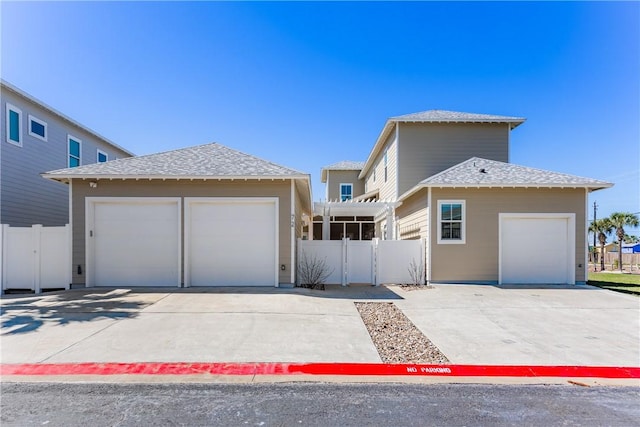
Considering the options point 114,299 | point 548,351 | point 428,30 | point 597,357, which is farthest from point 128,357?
point 428,30

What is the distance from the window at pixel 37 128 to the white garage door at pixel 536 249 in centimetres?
1805

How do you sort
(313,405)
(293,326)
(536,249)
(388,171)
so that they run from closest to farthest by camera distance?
(313,405) < (293,326) < (536,249) < (388,171)

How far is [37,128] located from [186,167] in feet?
26.1

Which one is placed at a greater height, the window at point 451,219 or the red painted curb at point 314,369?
the window at point 451,219

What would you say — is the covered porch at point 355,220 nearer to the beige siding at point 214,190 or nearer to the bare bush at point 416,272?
the bare bush at point 416,272

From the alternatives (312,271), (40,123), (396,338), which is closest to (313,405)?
(396,338)

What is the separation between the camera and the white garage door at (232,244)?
1018 cm

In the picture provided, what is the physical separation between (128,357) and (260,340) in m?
1.93

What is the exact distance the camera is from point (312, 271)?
36.9ft

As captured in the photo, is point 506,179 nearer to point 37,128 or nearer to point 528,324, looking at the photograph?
point 528,324

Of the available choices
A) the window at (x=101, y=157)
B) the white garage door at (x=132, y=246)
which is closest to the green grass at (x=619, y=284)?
the white garage door at (x=132, y=246)

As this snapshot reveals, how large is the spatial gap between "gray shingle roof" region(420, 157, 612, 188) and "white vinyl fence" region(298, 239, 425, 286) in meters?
2.84

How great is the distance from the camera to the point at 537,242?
1152 centimetres

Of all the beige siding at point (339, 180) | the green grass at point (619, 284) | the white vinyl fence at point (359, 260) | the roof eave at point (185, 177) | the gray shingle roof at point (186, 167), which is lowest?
the green grass at point (619, 284)
